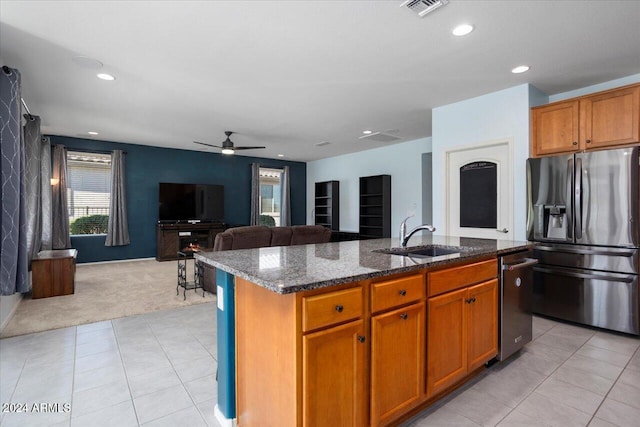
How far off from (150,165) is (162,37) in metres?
5.44

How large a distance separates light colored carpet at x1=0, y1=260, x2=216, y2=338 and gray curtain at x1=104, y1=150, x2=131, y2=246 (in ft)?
3.36

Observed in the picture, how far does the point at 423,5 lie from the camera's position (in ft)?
7.36

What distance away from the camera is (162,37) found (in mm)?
2680

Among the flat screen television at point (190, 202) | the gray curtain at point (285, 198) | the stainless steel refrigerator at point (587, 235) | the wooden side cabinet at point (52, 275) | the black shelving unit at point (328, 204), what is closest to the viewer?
the stainless steel refrigerator at point (587, 235)

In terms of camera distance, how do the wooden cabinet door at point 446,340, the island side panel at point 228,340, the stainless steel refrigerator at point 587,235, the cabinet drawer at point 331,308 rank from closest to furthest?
the cabinet drawer at point 331,308, the island side panel at point 228,340, the wooden cabinet door at point 446,340, the stainless steel refrigerator at point 587,235

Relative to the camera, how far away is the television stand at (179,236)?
7160 mm

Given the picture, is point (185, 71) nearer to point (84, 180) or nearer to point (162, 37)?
point (162, 37)

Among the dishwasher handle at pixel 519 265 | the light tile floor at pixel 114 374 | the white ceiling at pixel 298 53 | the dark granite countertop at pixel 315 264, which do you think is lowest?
the light tile floor at pixel 114 374

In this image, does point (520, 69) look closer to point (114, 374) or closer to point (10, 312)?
point (114, 374)

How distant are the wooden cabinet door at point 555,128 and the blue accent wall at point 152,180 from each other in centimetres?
682

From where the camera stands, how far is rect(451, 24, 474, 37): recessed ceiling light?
2.51 m

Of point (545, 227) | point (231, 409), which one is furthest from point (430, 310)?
point (545, 227)

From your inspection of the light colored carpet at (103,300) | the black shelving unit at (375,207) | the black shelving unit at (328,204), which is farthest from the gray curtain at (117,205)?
the black shelving unit at (375,207)

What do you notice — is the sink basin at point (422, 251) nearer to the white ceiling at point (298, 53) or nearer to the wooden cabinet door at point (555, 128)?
the white ceiling at point (298, 53)
